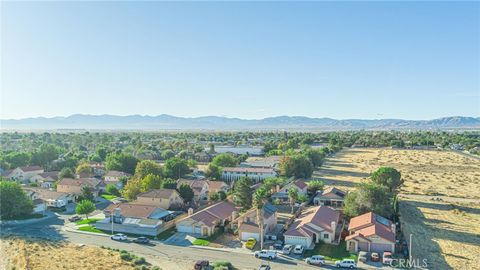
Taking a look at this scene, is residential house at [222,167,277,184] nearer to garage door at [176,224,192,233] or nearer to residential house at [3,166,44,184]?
garage door at [176,224,192,233]

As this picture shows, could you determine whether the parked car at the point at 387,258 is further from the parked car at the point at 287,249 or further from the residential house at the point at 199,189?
the residential house at the point at 199,189

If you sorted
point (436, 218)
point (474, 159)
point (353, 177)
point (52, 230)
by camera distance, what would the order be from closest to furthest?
point (52, 230)
point (436, 218)
point (353, 177)
point (474, 159)

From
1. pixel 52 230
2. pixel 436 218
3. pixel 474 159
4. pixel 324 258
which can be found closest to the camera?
pixel 324 258

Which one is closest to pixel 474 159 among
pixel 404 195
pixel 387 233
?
pixel 404 195

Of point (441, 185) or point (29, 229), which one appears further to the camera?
point (441, 185)

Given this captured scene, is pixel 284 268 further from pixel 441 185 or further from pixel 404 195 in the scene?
pixel 441 185

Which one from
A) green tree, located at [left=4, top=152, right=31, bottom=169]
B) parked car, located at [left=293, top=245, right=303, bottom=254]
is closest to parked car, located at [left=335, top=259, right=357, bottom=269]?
parked car, located at [left=293, top=245, right=303, bottom=254]

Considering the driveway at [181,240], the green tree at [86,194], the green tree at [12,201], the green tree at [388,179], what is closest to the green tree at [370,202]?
the green tree at [388,179]
